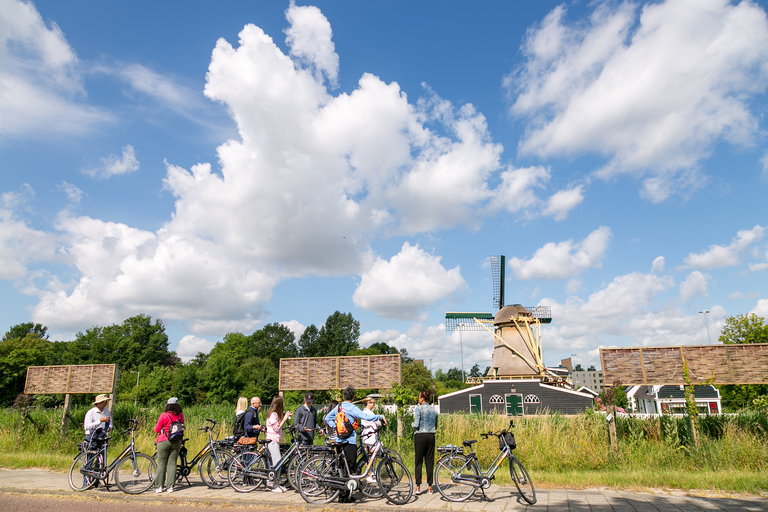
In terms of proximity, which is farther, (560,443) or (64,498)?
(560,443)

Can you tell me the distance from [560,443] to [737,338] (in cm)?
2288

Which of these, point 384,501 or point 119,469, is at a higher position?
point 119,469

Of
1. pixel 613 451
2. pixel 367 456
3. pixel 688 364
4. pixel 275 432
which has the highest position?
pixel 688 364

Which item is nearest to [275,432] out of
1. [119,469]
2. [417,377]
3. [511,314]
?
[119,469]

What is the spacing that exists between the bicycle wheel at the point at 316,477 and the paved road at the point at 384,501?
0.23m

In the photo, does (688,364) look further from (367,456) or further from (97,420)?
(97,420)

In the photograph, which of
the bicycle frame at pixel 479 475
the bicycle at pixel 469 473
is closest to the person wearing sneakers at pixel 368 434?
the bicycle at pixel 469 473

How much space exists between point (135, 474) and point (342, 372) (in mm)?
6724

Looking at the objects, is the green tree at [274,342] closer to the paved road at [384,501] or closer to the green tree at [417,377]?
the green tree at [417,377]

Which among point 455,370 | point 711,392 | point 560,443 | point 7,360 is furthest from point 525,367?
point 455,370

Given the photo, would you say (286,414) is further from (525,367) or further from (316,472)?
(525,367)

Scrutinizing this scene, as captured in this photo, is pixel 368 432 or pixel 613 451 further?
pixel 613 451

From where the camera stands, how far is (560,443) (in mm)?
10523

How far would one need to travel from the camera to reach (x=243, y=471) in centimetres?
834
